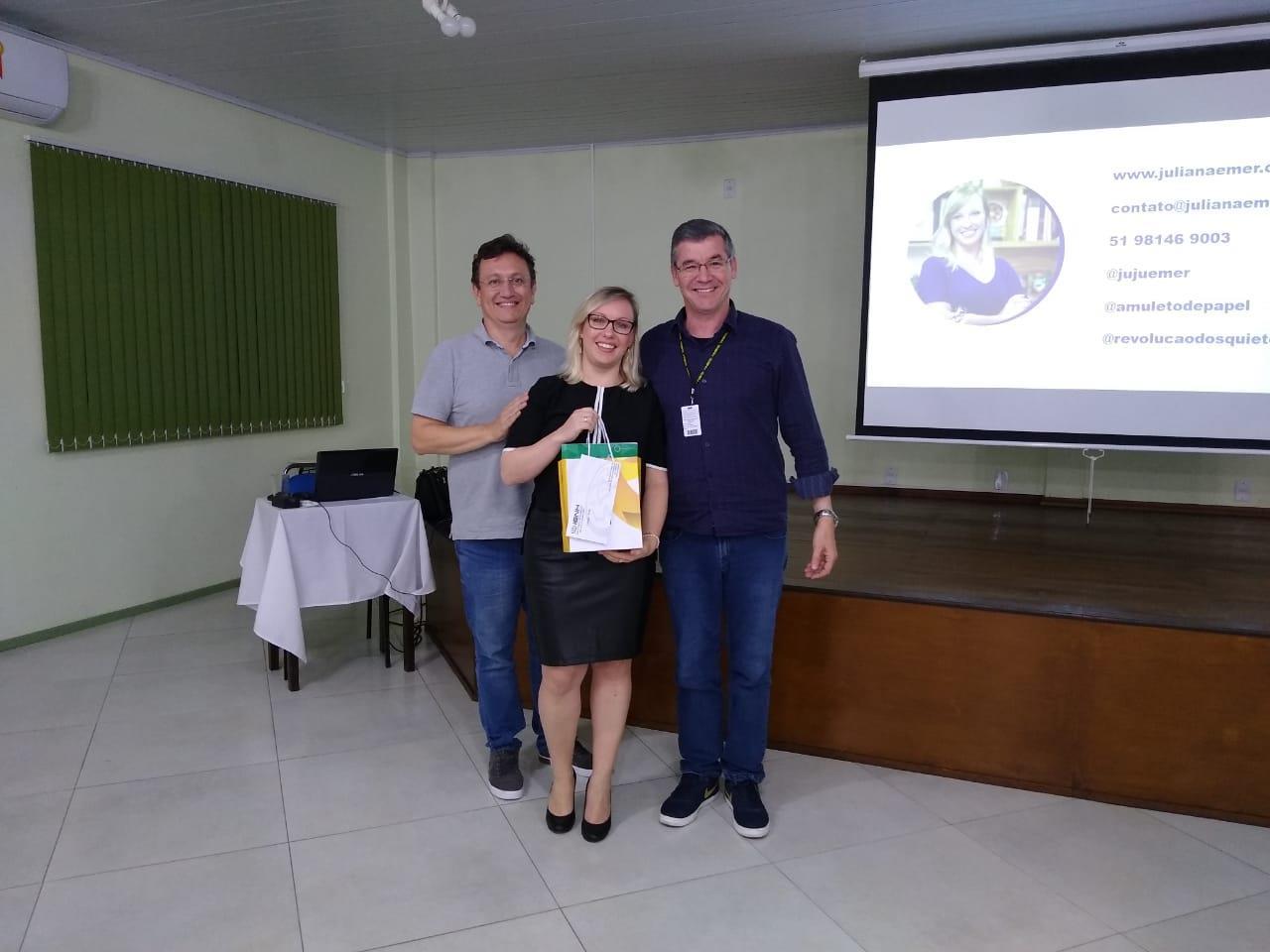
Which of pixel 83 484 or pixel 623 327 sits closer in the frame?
pixel 623 327

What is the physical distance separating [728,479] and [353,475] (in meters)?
1.85

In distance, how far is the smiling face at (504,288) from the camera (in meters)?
2.36

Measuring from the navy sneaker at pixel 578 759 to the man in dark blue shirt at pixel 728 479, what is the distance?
1.14ft

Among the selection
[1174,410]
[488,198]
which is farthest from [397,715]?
[488,198]

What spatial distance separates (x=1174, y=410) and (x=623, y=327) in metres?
2.84

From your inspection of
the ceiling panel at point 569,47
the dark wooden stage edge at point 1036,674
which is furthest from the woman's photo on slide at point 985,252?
the dark wooden stage edge at point 1036,674

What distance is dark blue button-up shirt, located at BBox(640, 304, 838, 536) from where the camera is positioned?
222 centimetres

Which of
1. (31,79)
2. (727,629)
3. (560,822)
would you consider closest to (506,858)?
(560,822)

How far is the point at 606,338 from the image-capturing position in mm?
2074

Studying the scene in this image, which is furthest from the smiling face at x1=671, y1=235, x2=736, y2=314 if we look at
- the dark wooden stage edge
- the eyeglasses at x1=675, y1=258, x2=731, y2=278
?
the dark wooden stage edge

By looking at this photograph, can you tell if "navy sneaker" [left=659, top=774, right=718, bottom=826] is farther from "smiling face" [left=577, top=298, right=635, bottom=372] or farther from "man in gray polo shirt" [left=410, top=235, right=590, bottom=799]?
"smiling face" [left=577, top=298, right=635, bottom=372]

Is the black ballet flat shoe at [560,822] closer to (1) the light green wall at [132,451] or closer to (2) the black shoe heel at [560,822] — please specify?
(2) the black shoe heel at [560,822]

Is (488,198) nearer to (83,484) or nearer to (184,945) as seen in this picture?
(83,484)

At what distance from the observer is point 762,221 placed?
208 inches
